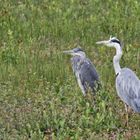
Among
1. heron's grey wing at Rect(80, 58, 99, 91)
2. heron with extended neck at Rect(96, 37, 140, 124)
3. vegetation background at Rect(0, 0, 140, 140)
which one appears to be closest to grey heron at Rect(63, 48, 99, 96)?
heron's grey wing at Rect(80, 58, 99, 91)

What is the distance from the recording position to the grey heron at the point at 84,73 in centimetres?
932

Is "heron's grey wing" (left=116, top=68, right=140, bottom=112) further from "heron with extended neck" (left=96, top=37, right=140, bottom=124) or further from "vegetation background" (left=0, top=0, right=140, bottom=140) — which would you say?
"vegetation background" (left=0, top=0, right=140, bottom=140)

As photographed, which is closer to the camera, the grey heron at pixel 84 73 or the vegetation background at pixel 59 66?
the vegetation background at pixel 59 66

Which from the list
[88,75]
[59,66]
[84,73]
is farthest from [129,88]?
[59,66]

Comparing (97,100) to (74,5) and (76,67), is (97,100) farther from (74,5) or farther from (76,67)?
(74,5)

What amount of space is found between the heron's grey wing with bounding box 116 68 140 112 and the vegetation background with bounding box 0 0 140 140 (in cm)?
33

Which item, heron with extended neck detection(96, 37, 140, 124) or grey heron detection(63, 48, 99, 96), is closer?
heron with extended neck detection(96, 37, 140, 124)

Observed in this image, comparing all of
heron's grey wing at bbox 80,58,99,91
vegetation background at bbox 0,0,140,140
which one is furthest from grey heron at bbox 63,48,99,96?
vegetation background at bbox 0,0,140,140

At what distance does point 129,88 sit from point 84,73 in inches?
47.9

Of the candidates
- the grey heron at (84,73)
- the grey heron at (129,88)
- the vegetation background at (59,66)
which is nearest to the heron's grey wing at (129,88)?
the grey heron at (129,88)

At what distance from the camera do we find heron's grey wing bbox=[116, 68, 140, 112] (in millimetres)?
8281

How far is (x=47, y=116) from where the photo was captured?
846cm

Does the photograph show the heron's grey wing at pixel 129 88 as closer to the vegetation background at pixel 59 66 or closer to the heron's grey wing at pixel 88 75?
the vegetation background at pixel 59 66

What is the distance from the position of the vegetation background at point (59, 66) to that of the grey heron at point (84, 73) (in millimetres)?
175
